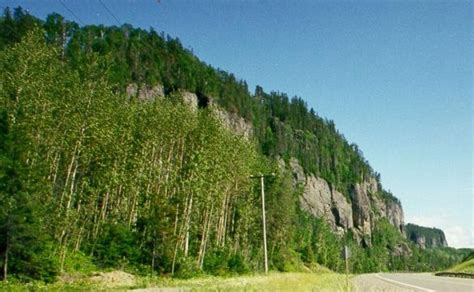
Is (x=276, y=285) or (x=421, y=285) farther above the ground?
(x=421, y=285)

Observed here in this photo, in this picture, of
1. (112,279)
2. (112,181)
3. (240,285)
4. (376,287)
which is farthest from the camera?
(112,181)

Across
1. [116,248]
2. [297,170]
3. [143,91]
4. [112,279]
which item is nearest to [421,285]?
[112,279]

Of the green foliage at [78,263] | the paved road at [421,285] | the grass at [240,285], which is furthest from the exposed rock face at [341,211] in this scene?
the grass at [240,285]

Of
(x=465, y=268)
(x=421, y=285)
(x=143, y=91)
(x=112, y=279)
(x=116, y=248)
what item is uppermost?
(x=143, y=91)

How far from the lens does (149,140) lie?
47344 mm

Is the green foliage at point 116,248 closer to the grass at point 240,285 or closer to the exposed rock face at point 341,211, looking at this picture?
the grass at point 240,285

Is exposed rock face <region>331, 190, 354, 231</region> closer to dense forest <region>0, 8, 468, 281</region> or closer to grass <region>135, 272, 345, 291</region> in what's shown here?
dense forest <region>0, 8, 468, 281</region>

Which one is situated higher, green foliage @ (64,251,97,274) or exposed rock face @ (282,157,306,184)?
exposed rock face @ (282,157,306,184)

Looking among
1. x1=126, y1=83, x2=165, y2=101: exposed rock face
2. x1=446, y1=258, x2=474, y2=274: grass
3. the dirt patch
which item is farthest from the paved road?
x1=126, y1=83, x2=165, y2=101: exposed rock face

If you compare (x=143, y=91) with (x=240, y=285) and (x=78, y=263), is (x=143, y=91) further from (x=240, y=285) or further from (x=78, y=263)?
(x=240, y=285)

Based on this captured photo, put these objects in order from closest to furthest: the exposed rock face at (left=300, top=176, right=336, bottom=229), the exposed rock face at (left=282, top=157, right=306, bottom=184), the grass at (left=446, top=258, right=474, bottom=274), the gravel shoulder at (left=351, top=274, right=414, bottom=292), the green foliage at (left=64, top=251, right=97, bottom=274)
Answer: the gravel shoulder at (left=351, top=274, right=414, bottom=292)
the green foliage at (left=64, top=251, right=97, bottom=274)
the grass at (left=446, top=258, right=474, bottom=274)
the exposed rock face at (left=282, top=157, right=306, bottom=184)
the exposed rock face at (left=300, top=176, right=336, bottom=229)

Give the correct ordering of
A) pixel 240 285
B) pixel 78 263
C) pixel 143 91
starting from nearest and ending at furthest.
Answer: pixel 240 285 < pixel 78 263 < pixel 143 91

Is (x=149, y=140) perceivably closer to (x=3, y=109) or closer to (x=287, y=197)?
(x=3, y=109)

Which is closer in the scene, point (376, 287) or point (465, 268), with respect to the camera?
point (376, 287)
